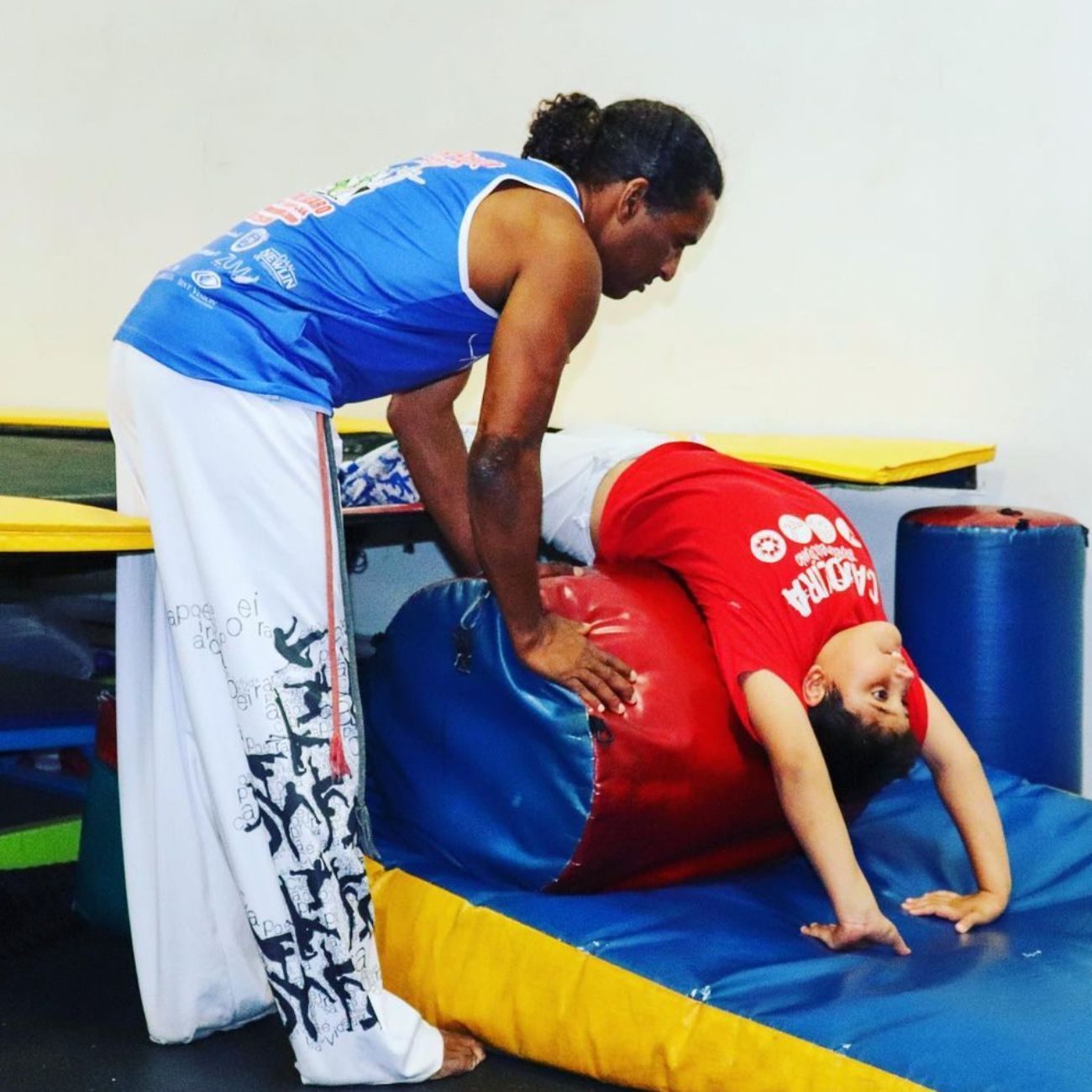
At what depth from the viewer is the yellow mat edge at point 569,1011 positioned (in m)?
1.72

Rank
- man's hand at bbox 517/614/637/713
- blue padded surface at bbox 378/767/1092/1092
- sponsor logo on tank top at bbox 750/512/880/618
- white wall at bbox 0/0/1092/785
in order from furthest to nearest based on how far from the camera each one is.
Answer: white wall at bbox 0/0/1092/785 → sponsor logo on tank top at bbox 750/512/880/618 → man's hand at bbox 517/614/637/713 → blue padded surface at bbox 378/767/1092/1092

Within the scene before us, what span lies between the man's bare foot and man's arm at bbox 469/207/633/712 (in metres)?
0.60

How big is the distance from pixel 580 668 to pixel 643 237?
572 mm

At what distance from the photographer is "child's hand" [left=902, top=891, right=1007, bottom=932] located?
203cm

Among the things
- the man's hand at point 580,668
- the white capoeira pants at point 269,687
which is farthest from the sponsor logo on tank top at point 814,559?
the white capoeira pants at point 269,687

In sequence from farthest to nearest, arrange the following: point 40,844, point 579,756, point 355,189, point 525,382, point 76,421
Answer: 1. point 76,421
2. point 40,844
3. point 579,756
4. point 355,189
5. point 525,382

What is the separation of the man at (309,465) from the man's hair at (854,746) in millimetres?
447

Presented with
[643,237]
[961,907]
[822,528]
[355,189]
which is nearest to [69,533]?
[355,189]

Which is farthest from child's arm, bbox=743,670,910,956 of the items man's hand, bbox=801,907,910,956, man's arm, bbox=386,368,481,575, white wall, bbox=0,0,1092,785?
white wall, bbox=0,0,1092,785

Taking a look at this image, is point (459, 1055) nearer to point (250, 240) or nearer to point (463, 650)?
point (463, 650)

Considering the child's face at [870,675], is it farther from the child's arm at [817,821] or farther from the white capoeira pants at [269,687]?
the white capoeira pants at [269,687]

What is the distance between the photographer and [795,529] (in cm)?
222

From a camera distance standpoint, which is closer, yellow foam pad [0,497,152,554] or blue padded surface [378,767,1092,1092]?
blue padded surface [378,767,1092,1092]

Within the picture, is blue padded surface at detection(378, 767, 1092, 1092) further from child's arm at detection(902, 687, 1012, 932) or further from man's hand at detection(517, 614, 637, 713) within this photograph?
man's hand at detection(517, 614, 637, 713)
